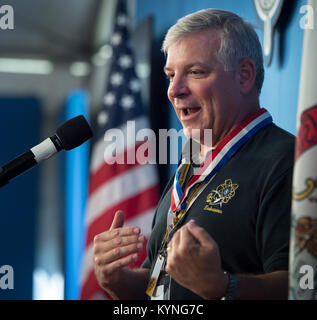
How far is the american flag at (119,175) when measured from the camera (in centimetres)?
286

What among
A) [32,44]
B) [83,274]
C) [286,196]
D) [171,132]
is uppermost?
[32,44]

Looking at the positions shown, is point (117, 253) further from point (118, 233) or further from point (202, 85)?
point (202, 85)

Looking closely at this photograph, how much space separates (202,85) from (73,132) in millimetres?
384

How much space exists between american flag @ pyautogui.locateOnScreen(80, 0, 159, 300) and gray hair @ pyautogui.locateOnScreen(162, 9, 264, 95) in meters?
1.60

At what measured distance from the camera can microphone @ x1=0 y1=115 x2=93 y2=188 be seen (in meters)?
0.96

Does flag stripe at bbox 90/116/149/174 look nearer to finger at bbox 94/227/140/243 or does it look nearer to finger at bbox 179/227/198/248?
finger at bbox 94/227/140/243

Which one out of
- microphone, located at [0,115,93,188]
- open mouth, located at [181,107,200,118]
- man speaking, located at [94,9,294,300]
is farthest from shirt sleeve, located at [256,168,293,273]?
microphone, located at [0,115,93,188]

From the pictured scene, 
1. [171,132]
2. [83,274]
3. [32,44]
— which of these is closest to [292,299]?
[171,132]

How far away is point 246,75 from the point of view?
1.31 meters

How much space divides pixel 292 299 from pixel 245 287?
11 cm

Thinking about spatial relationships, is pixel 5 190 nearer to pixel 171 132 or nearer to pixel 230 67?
pixel 171 132

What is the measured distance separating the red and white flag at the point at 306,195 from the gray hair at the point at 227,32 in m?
0.34

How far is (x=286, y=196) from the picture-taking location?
1.07 metres

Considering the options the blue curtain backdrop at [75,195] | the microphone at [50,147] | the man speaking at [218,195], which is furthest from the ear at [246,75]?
the blue curtain backdrop at [75,195]
